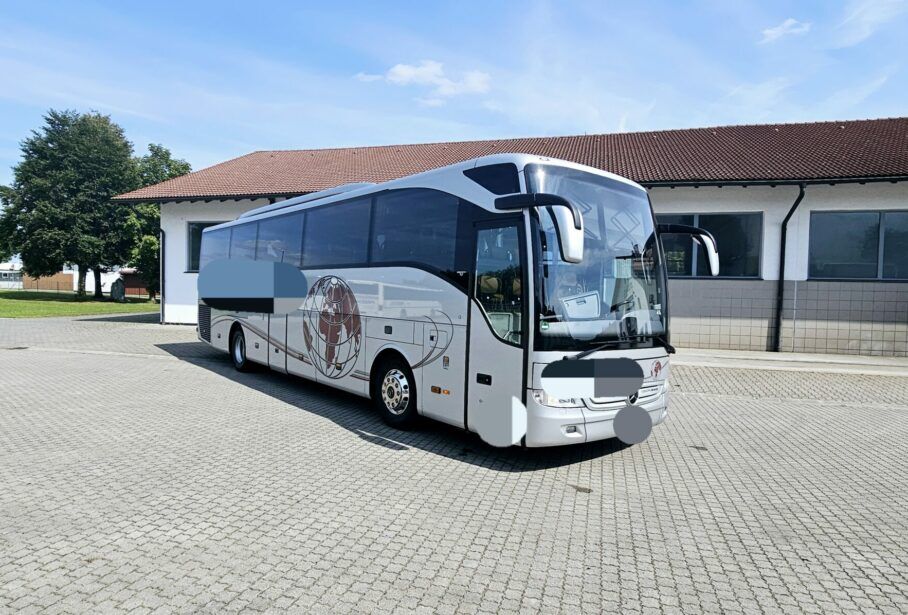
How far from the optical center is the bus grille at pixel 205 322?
1310 cm

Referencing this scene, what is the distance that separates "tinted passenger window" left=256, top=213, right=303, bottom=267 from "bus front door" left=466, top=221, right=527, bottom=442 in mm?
4647

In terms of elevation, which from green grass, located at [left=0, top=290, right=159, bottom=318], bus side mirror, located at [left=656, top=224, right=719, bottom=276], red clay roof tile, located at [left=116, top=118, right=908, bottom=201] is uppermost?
red clay roof tile, located at [left=116, top=118, right=908, bottom=201]

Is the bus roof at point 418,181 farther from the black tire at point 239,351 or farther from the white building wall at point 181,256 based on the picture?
the white building wall at point 181,256

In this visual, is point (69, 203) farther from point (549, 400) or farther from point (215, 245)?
point (549, 400)

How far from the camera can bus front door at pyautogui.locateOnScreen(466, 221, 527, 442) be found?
525 cm

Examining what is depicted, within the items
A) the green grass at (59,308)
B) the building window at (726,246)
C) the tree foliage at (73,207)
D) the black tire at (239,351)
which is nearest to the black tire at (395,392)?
the black tire at (239,351)

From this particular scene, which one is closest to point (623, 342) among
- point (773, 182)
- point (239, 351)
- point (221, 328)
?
point (239, 351)

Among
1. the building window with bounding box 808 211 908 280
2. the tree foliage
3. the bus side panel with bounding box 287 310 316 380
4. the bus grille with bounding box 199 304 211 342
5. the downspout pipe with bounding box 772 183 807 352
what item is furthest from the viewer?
the tree foliage

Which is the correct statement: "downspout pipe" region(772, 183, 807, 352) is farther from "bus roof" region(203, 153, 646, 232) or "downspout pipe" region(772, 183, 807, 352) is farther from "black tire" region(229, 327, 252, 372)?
"black tire" region(229, 327, 252, 372)

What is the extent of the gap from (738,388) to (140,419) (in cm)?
998

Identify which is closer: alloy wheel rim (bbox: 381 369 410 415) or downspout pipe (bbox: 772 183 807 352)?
alloy wheel rim (bbox: 381 369 410 415)

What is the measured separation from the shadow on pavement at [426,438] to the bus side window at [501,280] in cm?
144

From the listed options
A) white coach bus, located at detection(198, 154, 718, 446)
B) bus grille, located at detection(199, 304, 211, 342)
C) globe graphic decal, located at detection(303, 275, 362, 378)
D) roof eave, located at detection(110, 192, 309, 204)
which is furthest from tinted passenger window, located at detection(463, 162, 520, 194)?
roof eave, located at detection(110, 192, 309, 204)

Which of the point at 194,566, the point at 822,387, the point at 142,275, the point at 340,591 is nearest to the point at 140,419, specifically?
the point at 194,566
